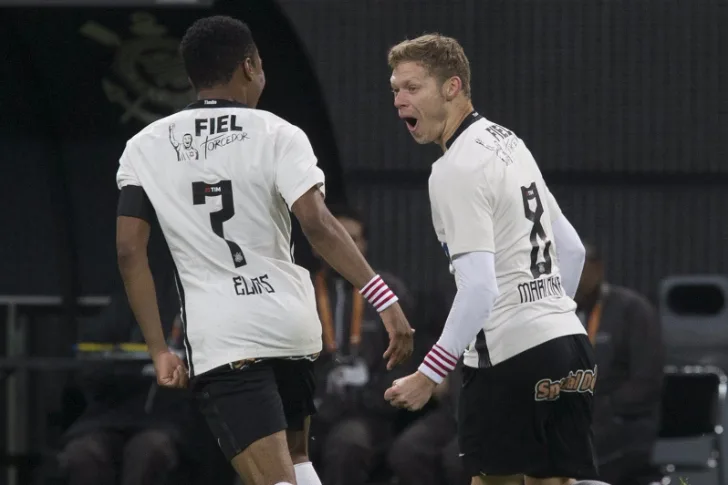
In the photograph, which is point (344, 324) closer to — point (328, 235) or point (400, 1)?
point (400, 1)

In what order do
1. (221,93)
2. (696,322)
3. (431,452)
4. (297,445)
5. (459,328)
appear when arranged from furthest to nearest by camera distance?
(696,322), (431,452), (297,445), (221,93), (459,328)

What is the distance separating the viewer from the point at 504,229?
Answer: 13.4 ft

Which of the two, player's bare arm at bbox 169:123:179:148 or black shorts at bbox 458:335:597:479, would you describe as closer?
black shorts at bbox 458:335:597:479

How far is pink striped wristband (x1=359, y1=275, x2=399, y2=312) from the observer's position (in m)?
4.15

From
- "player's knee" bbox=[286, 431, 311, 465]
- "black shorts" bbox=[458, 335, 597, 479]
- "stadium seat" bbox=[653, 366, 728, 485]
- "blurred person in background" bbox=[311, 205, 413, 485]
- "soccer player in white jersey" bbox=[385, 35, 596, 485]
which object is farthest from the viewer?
"blurred person in background" bbox=[311, 205, 413, 485]

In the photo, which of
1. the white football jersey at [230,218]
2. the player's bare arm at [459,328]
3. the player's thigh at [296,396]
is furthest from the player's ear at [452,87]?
the player's thigh at [296,396]

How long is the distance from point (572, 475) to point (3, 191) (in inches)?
197

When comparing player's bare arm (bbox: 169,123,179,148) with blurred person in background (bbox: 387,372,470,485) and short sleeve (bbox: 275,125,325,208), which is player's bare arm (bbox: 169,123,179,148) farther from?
blurred person in background (bbox: 387,372,470,485)

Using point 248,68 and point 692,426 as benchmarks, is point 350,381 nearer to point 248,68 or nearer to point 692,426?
point 692,426

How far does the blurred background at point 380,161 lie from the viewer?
24.2 ft

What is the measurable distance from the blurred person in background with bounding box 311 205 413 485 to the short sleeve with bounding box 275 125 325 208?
2.96m

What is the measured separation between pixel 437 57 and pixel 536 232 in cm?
58

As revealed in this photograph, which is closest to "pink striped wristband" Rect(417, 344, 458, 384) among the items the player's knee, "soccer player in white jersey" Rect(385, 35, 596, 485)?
"soccer player in white jersey" Rect(385, 35, 596, 485)

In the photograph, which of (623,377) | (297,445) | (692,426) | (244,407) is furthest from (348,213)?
(244,407)
